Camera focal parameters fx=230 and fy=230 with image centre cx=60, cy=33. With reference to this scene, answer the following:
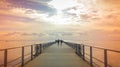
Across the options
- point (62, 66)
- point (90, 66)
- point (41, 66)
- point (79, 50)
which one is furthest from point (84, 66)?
point (79, 50)

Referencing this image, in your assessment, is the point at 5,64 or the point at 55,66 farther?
the point at 55,66

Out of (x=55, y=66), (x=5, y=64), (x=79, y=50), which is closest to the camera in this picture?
(x=5, y=64)

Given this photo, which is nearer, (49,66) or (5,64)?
(5,64)

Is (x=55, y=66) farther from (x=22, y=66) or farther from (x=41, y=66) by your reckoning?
(x=22, y=66)

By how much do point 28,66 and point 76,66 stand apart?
2.87 m

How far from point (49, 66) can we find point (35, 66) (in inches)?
34.2

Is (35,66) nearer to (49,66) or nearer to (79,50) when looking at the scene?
(49,66)

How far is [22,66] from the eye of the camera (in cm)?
1384

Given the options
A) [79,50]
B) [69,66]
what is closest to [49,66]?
[69,66]

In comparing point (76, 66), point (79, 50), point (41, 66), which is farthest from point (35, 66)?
point (79, 50)

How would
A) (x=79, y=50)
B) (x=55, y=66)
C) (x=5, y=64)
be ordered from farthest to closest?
1. (x=79, y=50)
2. (x=55, y=66)
3. (x=5, y=64)

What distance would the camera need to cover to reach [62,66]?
1356 centimetres

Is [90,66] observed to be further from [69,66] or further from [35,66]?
[35,66]

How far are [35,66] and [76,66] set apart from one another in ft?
8.01
